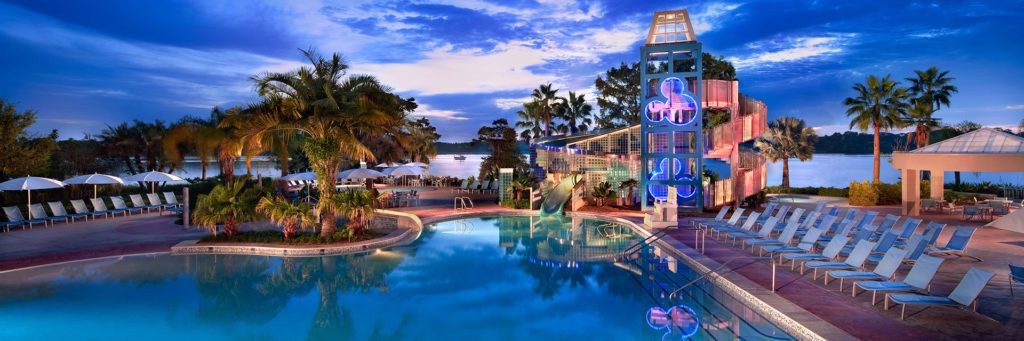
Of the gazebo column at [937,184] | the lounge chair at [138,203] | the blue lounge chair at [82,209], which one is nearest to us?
the blue lounge chair at [82,209]

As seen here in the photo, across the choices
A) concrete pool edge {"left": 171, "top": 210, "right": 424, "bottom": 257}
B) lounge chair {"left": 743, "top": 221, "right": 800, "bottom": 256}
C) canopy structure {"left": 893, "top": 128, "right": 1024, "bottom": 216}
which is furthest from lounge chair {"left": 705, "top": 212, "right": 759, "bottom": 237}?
concrete pool edge {"left": 171, "top": 210, "right": 424, "bottom": 257}

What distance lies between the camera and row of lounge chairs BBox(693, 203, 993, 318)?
267 inches

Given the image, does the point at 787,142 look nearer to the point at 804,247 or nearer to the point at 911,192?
the point at 911,192

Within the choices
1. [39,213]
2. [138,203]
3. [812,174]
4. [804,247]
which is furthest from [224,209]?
[812,174]

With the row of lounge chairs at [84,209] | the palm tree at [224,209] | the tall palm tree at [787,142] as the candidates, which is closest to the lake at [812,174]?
the tall palm tree at [787,142]

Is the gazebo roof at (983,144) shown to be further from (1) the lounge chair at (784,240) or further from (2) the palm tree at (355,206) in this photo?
(2) the palm tree at (355,206)

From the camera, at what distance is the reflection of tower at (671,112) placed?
19141 mm

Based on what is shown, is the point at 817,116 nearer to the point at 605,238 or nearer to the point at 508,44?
the point at 508,44

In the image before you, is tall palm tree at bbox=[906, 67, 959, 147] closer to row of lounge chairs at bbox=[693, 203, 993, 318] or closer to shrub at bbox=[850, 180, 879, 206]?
shrub at bbox=[850, 180, 879, 206]

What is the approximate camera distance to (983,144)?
630 inches

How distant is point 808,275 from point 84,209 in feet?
68.7

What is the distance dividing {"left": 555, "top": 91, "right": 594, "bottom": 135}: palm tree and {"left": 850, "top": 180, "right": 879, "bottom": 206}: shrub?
2732 centimetres

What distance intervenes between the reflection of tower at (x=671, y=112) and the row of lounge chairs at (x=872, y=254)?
12.5ft

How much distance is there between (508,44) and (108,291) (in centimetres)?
2980
